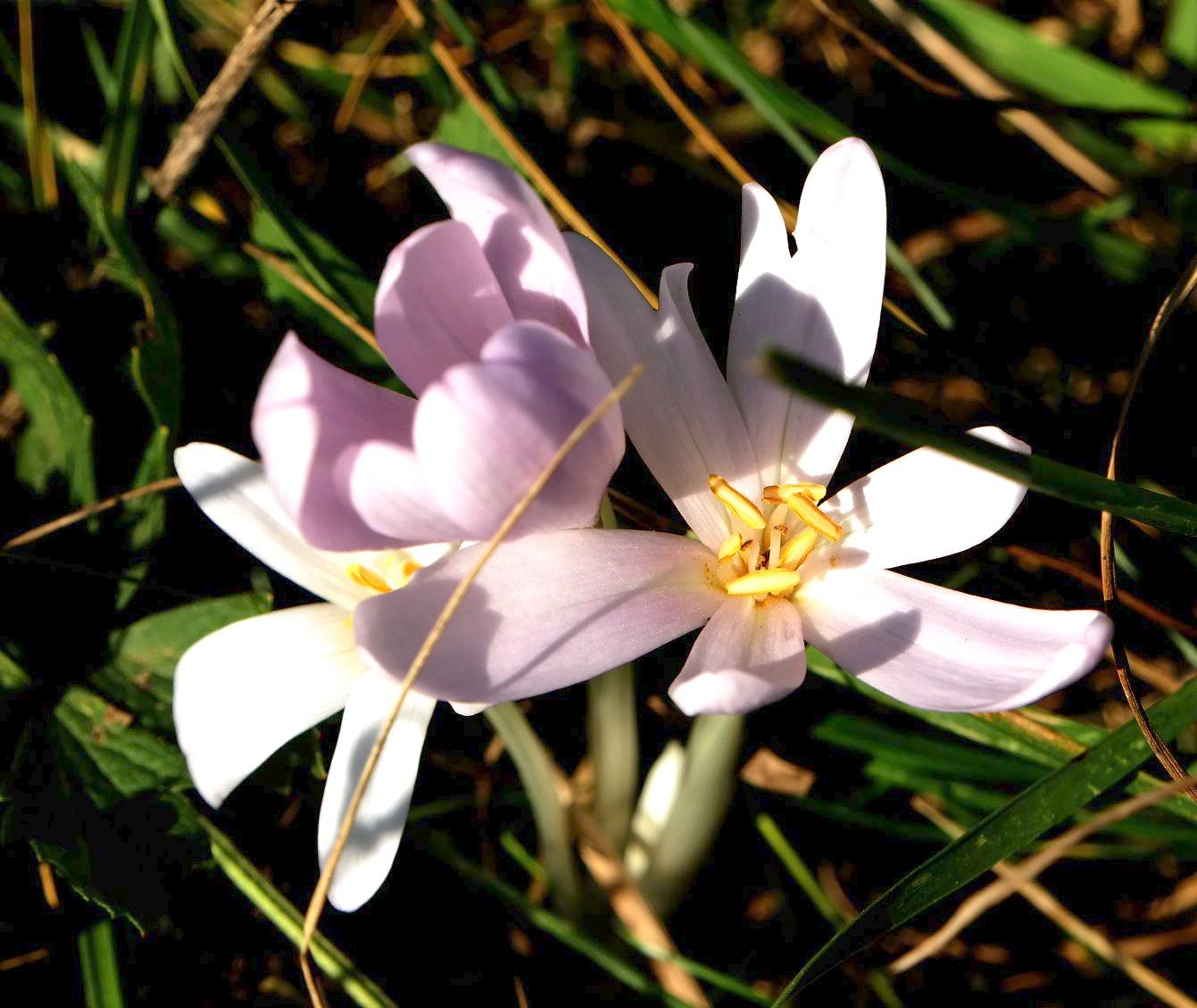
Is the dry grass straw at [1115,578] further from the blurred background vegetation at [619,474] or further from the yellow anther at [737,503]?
the yellow anther at [737,503]

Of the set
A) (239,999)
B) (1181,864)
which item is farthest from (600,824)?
(1181,864)

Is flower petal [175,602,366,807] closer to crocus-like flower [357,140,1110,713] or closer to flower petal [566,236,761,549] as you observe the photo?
crocus-like flower [357,140,1110,713]

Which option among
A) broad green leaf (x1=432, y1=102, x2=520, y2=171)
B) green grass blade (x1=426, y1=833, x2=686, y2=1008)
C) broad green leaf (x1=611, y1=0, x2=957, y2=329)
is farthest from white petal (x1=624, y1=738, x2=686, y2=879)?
broad green leaf (x1=432, y1=102, x2=520, y2=171)

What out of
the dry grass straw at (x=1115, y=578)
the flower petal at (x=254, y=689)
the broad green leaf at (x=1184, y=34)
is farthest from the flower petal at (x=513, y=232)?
the broad green leaf at (x=1184, y=34)

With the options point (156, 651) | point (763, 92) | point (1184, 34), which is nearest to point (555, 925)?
point (156, 651)

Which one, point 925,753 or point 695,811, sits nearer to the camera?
point 695,811

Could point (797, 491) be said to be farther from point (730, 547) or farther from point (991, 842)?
point (991, 842)

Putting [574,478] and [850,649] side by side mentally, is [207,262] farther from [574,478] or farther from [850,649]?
[850,649]
